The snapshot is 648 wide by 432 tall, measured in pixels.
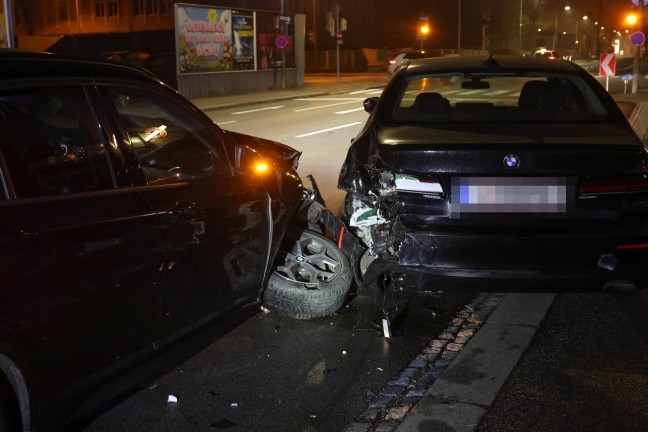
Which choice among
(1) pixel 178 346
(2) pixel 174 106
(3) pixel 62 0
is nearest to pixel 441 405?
(1) pixel 178 346

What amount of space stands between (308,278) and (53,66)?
7.84 ft

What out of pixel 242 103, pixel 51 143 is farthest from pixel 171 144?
pixel 242 103

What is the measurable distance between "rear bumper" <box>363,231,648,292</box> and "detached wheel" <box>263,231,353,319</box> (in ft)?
2.33

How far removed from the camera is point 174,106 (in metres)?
3.84

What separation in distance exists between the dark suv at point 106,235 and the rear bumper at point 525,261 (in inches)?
36.1

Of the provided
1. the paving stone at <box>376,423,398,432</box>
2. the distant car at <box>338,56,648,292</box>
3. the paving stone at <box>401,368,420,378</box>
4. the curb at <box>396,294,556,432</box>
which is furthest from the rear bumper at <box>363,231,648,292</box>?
the paving stone at <box>376,423,398,432</box>

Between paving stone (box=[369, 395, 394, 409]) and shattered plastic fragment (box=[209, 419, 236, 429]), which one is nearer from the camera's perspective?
shattered plastic fragment (box=[209, 419, 236, 429])

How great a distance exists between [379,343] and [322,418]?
3.38 feet

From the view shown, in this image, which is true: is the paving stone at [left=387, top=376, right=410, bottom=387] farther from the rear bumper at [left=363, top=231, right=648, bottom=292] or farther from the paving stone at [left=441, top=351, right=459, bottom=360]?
the rear bumper at [left=363, top=231, right=648, bottom=292]

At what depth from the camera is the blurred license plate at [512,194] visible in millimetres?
4180

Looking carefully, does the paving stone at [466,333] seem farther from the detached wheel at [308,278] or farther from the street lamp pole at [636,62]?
the street lamp pole at [636,62]

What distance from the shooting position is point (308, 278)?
494 cm

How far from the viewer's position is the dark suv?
2.69 meters

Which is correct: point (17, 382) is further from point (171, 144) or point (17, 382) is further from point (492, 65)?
point (492, 65)
